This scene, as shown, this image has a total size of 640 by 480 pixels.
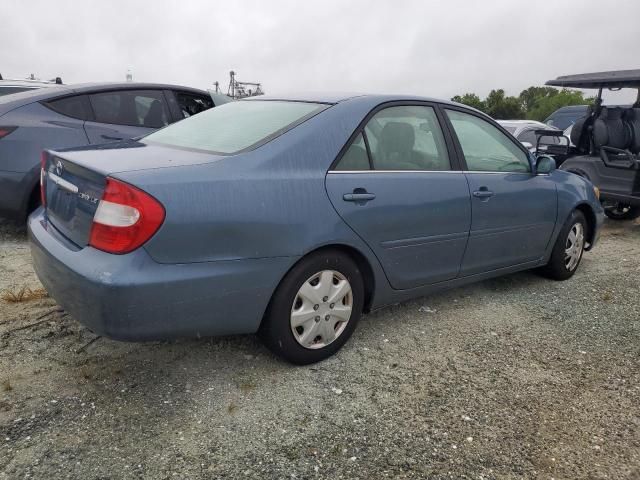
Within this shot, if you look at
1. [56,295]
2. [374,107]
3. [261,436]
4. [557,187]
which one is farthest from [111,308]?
[557,187]

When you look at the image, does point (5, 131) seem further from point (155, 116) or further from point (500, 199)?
point (500, 199)

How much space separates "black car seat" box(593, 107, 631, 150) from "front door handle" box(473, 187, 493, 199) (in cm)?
458

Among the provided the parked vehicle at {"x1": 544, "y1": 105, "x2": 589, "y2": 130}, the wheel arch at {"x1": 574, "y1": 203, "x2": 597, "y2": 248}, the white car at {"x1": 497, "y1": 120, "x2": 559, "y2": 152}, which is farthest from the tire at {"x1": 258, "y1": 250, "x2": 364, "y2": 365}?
the parked vehicle at {"x1": 544, "y1": 105, "x2": 589, "y2": 130}

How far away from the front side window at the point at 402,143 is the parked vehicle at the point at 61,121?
121 inches

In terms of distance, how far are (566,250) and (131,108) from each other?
4.33 meters

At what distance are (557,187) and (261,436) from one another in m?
3.20

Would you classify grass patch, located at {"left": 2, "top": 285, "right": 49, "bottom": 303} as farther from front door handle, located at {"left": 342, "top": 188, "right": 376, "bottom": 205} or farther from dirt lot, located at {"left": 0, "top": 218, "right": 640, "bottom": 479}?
front door handle, located at {"left": 342, "top": 188, "right": 376, "bottom": 205}

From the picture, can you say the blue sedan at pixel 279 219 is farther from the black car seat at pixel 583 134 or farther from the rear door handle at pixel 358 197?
the black car seat at pixel 583 134

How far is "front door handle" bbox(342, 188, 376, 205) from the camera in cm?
285

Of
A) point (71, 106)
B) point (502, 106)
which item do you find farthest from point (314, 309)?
point (502, 106)

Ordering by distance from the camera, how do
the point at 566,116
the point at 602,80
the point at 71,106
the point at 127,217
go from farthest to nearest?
1. the point at 566,116
2. the point at 602,80
3. the point at 71,106
4. the point at 127,217

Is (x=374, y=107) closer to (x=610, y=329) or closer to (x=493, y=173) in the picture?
(x=493, y=173)

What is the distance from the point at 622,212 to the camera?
7.74 metres

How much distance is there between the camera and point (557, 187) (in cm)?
431
